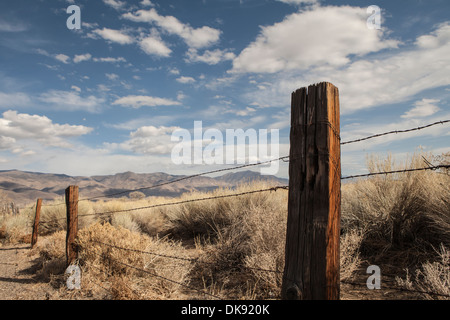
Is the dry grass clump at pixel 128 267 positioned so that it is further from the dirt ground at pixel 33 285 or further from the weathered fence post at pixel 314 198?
the weathered fence post at pixel 314 198

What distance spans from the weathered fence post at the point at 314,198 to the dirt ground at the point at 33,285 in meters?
1.67

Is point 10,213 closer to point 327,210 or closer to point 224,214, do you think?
point 224,214

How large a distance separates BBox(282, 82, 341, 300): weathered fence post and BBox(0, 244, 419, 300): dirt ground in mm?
1669

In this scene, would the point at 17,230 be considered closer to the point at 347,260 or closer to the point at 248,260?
the point at 248,260

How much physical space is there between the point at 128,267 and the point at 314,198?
4.38m

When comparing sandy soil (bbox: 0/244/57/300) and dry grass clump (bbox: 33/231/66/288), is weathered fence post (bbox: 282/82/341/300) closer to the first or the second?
sandy soil (bbox: 0/244/57/300)

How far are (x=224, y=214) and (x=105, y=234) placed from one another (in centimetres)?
439

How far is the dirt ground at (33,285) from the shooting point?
444cm

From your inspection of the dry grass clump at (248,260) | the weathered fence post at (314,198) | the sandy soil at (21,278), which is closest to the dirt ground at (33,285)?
the sandy soil at (21,278)

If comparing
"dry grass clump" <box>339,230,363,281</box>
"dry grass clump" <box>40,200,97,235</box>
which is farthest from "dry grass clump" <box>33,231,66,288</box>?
"dry grass clump" <box>339,230,363,281</box>
